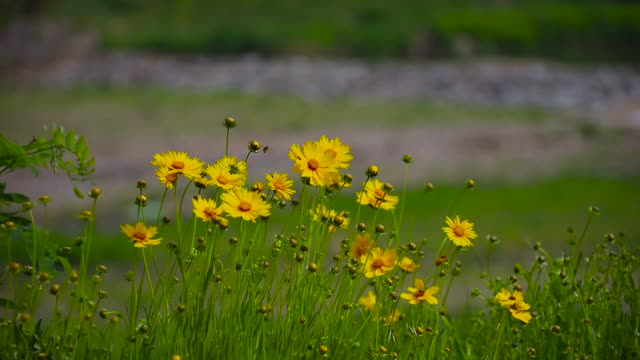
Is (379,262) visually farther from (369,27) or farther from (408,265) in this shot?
(369,27)

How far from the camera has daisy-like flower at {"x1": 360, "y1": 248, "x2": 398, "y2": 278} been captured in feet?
5.20

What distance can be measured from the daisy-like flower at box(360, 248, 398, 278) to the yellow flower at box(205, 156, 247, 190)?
255 millimetres

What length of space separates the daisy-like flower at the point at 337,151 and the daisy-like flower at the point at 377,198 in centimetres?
6

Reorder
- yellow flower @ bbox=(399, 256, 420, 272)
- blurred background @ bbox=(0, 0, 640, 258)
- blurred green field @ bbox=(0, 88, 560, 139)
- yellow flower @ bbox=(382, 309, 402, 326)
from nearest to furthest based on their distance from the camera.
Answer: yellow flower @ bbox=(382, 309, 402, 326) < yellow flower @ bbox=(399, 256, 420, 272) < blurred background @ bbox=(0, 0, 640, 258) < blurred green field @ bbox=(0, 88, 560, 139)

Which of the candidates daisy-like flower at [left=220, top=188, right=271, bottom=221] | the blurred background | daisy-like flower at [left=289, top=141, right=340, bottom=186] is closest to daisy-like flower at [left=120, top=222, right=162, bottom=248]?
daisy-like flower at [left=220, top=188, right=271, bottom=221]

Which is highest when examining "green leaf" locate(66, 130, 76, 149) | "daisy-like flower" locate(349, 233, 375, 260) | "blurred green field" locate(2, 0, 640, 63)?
"blurred green field" locate(2, 0, 640, 63)

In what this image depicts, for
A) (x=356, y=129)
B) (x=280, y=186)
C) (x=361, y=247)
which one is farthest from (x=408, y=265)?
(x=356, y=129)

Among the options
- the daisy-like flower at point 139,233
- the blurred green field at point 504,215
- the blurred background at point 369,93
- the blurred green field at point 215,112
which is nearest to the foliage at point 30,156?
the daisy-like flower at point 139,233

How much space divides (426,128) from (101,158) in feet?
8.00

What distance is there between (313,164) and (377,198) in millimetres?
140

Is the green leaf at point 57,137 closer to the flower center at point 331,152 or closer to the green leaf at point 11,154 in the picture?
the green leaf at point 11,154

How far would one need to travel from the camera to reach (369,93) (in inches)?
333

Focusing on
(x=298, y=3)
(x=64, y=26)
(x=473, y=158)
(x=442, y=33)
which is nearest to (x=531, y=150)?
(x=473, y=158)

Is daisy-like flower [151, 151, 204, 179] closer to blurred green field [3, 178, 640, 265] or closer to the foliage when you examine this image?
the foliage
